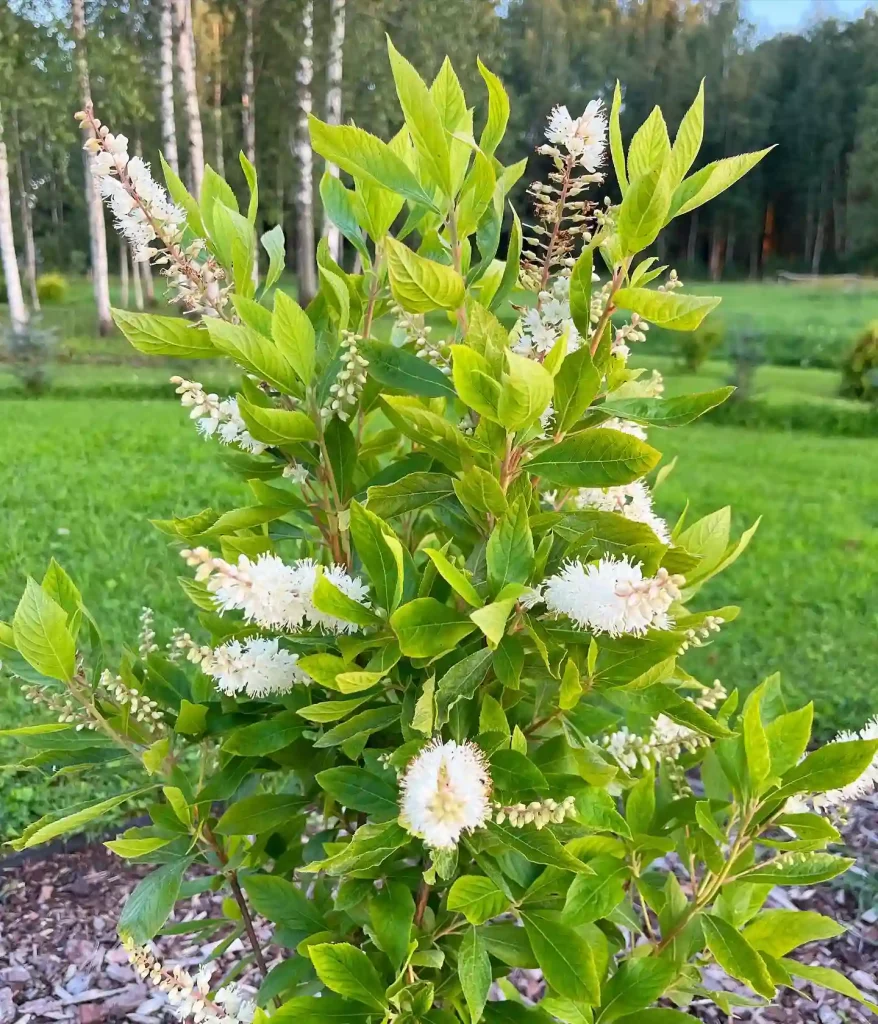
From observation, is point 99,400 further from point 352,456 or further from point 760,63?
point 760,63

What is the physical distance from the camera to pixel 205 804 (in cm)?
70

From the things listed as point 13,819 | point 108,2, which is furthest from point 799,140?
point 13,819

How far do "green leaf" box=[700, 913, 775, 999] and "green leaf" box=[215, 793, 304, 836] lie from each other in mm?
328

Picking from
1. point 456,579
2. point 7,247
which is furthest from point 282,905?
point 7,247

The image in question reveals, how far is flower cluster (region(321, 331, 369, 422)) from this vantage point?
0.53 metres

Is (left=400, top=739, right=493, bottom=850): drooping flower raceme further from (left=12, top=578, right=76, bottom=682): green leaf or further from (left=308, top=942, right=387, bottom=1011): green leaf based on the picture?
(left=12, top=578, right=76, bottom=682): green leaf

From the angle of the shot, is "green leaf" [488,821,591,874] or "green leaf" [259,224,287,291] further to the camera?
"green leaf" [259,224,287,291]

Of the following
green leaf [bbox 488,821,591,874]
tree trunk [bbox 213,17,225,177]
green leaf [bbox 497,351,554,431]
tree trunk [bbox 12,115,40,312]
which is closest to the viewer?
green leaf [bbox 497,351,554,431]

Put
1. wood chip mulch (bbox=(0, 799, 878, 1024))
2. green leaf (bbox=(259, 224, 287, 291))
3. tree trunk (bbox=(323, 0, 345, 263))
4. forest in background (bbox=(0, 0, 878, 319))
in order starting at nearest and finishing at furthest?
green leaf (bbox=(259, 224, 287, 291)), wood chip mulch (bbox=(0, 799, 878, 1024)), forest in background (bbox=(0, 0, 878, 319)), tree trunk (bbox=(323, 0, 345, 263))

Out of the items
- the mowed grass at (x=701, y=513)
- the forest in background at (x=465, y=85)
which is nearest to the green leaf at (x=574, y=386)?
the mowed grass at (x=701, y=513)

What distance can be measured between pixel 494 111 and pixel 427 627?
11.9 inches

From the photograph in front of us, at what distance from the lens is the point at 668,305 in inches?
18.1

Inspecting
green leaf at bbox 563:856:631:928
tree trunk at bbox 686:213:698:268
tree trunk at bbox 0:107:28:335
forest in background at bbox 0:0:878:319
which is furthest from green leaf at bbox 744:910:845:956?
tree trunk at bbox 686:213:698:268

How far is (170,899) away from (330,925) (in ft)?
0.46
